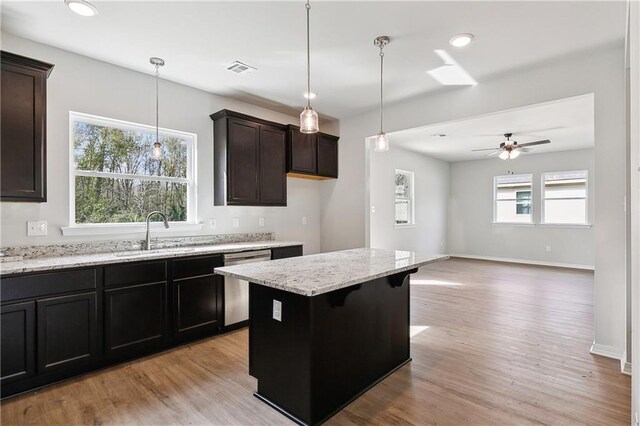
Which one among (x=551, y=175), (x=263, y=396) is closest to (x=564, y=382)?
(x=263, y=396)

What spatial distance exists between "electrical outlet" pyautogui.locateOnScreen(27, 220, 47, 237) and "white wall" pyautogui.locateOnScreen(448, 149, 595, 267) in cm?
864

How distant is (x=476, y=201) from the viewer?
8.55 m

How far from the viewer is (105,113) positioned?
314cm

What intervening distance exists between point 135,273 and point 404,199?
5.94 m

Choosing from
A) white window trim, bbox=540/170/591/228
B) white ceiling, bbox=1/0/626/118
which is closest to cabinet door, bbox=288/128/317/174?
white ceiling, bbox=1/0/626/118

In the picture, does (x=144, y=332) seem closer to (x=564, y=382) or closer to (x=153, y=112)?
(x=153, y=112)

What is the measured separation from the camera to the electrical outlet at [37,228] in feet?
8.83

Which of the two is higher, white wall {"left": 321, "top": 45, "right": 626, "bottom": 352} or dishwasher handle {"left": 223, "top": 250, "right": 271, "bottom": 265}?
white wall {"left": 321, "top": 45, "right": 626, "bottom": 352}

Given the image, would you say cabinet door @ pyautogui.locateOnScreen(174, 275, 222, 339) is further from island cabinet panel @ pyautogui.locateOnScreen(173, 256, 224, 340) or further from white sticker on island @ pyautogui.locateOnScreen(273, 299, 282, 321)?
white sticker on island @ pyautogui.locateOnScreen(273, 299, 282, 321)

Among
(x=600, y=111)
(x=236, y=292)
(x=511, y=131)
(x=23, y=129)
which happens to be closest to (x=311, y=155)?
(x=236, y=292)

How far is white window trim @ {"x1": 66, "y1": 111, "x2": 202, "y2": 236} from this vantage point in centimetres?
296

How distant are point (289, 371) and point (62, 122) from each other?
9.65ft

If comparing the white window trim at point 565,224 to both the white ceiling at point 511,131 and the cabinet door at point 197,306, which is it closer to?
the white ceiling at point 511,131

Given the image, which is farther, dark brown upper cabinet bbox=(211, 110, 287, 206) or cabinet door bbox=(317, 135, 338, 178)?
cabinet door bbox=(317, 135, 338, 178)
